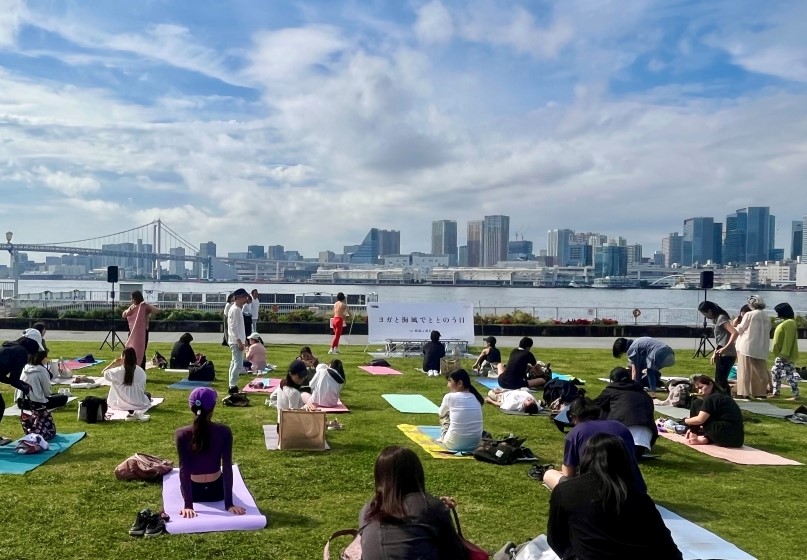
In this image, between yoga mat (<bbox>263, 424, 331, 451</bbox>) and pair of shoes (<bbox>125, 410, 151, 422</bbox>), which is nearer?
yoga mat (<bbox>263, 424, 331, 451</bbox>)

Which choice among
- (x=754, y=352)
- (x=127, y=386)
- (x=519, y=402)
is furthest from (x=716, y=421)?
(x=127, y=386)

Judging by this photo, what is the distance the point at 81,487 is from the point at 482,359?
8771 mm

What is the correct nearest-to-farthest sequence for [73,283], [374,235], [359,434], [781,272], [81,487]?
1. [81,487]
2. [359,434]
3. [73,283]
4. [781,272]
5. [374,235]

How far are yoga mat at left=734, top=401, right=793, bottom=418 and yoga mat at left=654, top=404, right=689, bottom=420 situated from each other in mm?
1107

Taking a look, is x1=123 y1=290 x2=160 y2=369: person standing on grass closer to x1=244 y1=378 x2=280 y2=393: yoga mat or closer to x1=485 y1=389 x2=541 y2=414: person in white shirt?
x1=244 y1=378 x2=280 y2=393: yoga mat

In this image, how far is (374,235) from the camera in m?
174

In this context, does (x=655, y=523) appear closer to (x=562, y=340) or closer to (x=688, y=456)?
(x=688, y=456)

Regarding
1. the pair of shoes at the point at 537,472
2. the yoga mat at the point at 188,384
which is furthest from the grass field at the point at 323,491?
the yoga mat at the point at 188,384

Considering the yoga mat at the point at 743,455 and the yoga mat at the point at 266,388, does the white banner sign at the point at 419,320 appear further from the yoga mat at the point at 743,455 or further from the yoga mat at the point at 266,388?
the yoga mat at the point at 743,455

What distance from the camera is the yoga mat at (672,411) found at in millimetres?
9600

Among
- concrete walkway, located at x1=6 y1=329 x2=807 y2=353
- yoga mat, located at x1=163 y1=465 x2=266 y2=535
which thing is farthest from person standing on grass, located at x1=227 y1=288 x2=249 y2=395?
concrete walkway, located at x1=6 y1=329 x2=807 y2=353

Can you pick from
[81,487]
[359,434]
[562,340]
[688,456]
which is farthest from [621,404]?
[562,340]

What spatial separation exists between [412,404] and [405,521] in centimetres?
701

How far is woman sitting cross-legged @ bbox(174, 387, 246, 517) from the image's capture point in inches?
201
